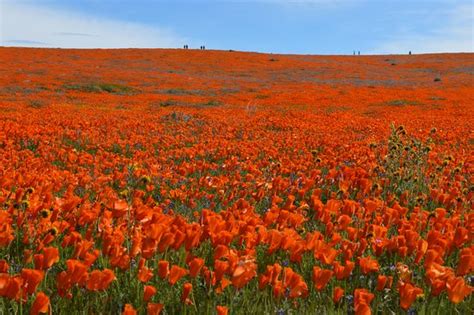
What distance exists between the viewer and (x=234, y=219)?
3791 mm

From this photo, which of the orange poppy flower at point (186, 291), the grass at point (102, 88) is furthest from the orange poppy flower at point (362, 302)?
the grass at point (102, 88)

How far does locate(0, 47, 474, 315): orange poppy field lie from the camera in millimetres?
2699

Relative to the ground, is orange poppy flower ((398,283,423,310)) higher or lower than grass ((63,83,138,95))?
lower

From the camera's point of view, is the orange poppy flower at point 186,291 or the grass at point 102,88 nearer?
the orange poppy flower at point 186,291

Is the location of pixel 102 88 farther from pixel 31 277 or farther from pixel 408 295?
pixel 408 295

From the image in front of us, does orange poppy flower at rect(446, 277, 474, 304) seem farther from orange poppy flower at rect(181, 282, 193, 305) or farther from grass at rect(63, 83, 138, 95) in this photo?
grass at rect(63, 83, 138, 95)

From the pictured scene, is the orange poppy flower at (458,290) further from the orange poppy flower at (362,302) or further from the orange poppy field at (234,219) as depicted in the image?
the orange poppy flower at (362,302)

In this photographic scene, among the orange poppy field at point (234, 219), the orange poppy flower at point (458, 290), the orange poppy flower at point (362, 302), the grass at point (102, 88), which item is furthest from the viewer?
the grass at point (102, 88)

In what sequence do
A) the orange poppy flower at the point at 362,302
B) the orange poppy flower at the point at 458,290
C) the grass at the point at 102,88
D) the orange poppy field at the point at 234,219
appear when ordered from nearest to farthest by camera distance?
the orange poppy flower at the point at 362,302 < the orange poppy flower at the point at 458,290 < the orange poppy field at the point at 234,219 < the grass at the point at 102,88

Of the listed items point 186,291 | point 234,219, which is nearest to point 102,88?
point 234,219

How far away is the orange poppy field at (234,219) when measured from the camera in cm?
270

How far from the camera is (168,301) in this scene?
2873 mm

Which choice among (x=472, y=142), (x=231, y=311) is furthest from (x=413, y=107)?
(x=231, y=311)

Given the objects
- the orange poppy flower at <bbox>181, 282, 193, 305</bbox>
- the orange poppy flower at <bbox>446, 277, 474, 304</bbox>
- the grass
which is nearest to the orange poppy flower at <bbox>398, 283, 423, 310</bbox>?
the orange poppy flower at <bbox>446, 277, 474, 304</bbox>
